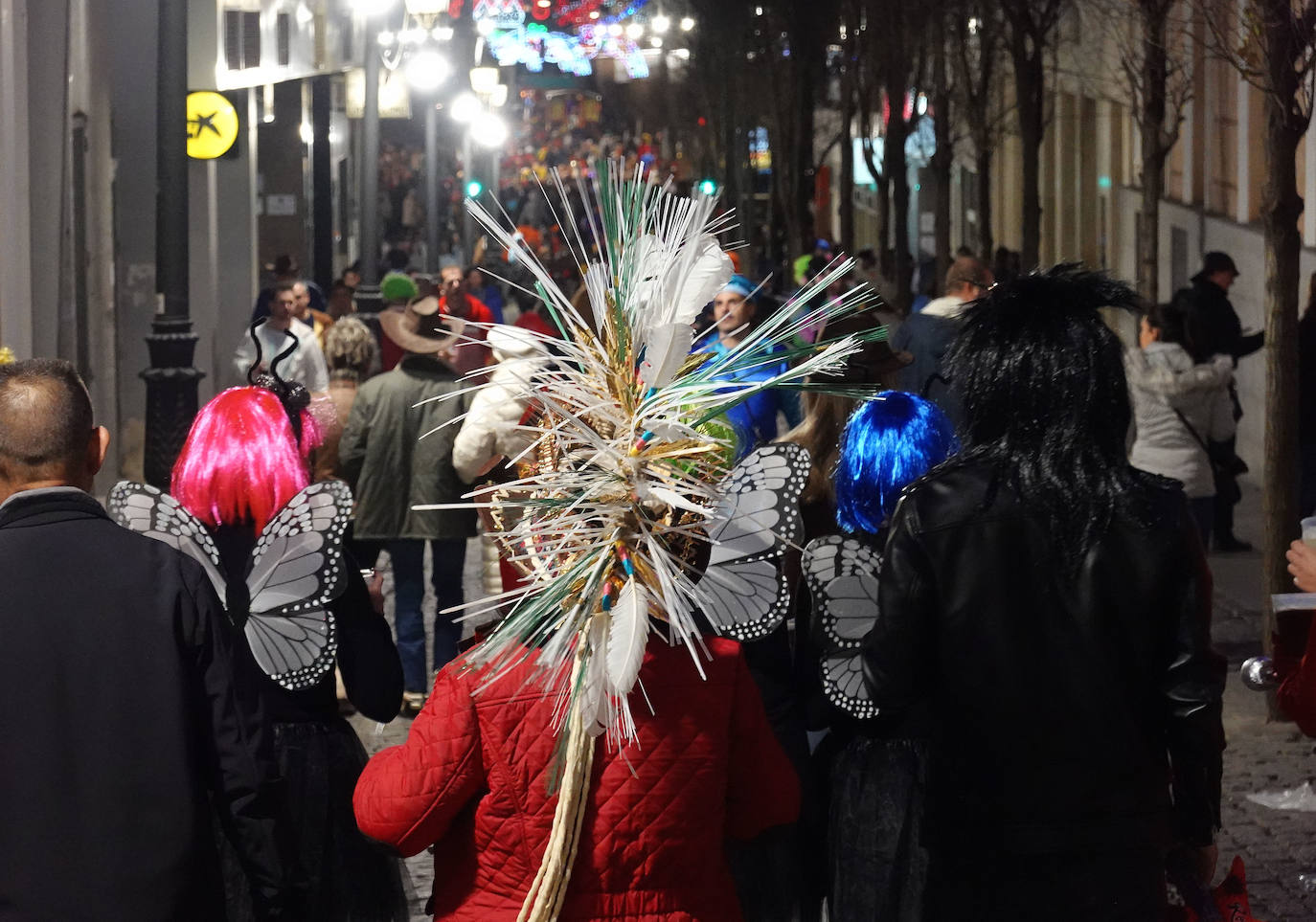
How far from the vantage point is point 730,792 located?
136 inches

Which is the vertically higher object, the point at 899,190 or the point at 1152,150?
the point at 899,190

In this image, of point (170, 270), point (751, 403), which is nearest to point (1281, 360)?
point (751, 403)

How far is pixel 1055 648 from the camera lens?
10.9 feet

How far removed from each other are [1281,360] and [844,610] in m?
5.11

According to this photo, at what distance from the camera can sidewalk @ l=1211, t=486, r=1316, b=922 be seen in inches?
246

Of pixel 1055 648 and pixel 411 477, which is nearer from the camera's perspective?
pixel 1055 648

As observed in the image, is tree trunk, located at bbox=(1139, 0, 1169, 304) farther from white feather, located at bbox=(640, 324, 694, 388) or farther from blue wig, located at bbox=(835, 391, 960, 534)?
white feather, located at bbox=(640, 324, 694, 388)

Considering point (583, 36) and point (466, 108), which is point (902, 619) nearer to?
point (466, 108)

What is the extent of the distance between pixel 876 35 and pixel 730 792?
23.4 meters

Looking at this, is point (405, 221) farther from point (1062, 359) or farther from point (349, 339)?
point (1062, 359)

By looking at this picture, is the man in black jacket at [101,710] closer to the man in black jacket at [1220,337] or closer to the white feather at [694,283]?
the white feather at [694,283]

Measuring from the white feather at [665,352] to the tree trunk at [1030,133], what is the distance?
15.6 m

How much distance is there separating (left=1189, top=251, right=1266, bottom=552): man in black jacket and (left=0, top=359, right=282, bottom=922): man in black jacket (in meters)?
9.90

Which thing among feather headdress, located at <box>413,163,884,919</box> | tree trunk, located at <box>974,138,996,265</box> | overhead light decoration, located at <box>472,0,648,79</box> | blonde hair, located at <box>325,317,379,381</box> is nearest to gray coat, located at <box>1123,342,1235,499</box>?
blonde hair, located at <box>325,317,379,381</box>
